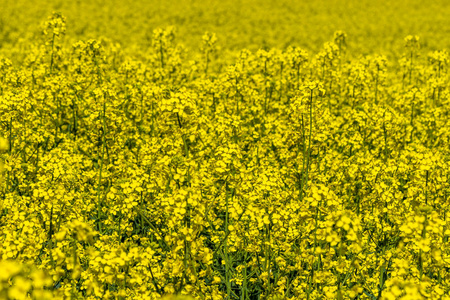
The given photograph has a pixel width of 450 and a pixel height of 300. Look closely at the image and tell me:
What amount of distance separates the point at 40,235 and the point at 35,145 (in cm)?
334

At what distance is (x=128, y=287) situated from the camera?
4.73 m

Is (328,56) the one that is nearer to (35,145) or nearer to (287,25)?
(35,145)

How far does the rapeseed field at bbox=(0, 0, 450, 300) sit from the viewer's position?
4.41 metres

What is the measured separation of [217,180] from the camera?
6535 mm

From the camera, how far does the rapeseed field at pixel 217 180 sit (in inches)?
174

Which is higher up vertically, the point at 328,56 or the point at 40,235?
the point at 328,56

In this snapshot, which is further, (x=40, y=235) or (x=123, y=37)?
(x=123, y=37)

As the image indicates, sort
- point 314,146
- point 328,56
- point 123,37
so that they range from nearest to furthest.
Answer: point 314,146 → point 328,56 → point 123,37

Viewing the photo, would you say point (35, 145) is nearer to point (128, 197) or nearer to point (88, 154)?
point (88, 154)

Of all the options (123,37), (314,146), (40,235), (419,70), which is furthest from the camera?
(123,37)

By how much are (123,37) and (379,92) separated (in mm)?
13235

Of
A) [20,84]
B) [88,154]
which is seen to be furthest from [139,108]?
[20,84]

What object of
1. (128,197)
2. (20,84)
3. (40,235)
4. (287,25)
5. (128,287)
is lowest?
(128,287)

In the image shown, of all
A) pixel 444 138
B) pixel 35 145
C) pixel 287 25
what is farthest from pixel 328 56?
pixel 287 25
